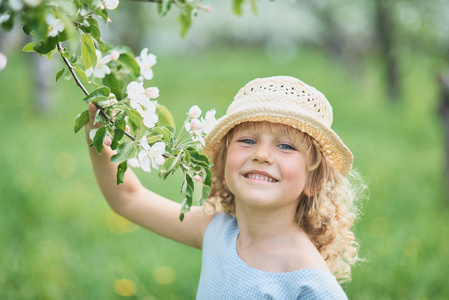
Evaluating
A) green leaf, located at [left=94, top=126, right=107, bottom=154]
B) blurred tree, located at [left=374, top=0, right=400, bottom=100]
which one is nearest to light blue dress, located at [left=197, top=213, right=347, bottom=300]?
green leaf, located at [left=94, top=126, right=107, bottom=154]

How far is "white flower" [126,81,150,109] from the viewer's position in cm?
142

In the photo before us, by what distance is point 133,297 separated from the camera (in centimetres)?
295

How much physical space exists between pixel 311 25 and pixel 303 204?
11.4m

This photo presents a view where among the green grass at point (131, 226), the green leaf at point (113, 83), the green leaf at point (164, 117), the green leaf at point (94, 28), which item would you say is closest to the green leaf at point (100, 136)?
the green leaf at point (94, 28)

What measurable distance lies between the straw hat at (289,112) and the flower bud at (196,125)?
229 millimetres

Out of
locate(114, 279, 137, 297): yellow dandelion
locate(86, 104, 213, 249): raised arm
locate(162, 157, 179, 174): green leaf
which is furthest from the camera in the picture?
locate(114, 279, 137, 297): yellow dandelion

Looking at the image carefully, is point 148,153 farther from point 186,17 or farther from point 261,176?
point 186,17

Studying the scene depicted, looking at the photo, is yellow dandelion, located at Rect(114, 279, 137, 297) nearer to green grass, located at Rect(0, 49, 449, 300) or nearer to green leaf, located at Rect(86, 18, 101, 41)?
green grass, located at Rect(0, 49, 449, 300)

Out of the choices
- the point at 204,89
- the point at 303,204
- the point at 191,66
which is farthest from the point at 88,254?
the point at 191,66

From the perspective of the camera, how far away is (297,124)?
173cm

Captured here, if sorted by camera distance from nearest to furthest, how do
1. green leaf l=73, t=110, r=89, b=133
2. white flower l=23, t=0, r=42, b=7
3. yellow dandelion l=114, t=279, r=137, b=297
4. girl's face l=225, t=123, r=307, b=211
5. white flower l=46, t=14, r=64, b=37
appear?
white flower l=23, t=0, r=42, b=7, white flower l=46, t=14, r=64, b=37, green leaf l=73, t=110, r=89, b=133, girl's face l=225, t=123, r=307, b=211, yellow dandelion l=114, t=279, r=137, b=297

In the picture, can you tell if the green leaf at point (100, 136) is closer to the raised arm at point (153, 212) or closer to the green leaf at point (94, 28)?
the green leaf at point (94, 28)

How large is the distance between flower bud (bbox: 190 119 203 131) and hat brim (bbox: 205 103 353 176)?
228 mm

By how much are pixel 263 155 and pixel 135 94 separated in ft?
1.58
